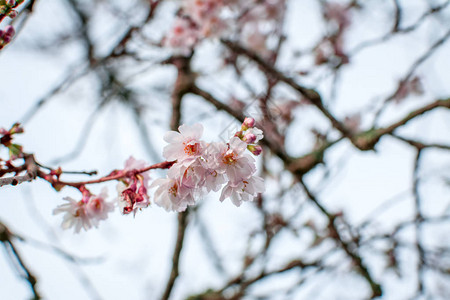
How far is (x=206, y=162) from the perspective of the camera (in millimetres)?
1071

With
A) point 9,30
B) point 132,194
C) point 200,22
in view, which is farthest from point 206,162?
point 200,22

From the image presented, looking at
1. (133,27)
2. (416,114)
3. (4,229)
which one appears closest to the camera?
(4,229)

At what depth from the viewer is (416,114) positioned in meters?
1.90

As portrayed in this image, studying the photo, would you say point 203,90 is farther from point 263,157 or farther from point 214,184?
point 214,184

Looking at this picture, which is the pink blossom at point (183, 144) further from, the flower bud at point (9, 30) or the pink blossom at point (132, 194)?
the flower bud at point (9, 30)

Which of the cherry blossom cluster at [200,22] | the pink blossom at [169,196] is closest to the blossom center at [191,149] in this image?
the pink blossom at [169,196]

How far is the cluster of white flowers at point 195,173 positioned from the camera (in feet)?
3.49

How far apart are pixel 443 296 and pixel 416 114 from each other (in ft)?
11.8

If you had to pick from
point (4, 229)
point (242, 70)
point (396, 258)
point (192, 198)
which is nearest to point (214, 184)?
point (192, 198)

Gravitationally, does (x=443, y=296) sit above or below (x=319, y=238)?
below

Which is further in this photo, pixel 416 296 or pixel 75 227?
pixel 416 296

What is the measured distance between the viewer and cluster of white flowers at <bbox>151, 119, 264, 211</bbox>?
41.6 inches

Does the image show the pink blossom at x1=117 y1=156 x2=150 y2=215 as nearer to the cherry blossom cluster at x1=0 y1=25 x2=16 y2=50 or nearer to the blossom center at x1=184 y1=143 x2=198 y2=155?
the blossom center at x1=184 y1=143 x2=198 y2=155

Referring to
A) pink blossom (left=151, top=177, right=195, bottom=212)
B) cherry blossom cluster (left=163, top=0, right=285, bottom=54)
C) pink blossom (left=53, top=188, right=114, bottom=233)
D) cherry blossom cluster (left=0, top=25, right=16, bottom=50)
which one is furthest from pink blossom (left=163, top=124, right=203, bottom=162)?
cherry blossom cluster (left=163, top=0, right=285, bottom=54)
